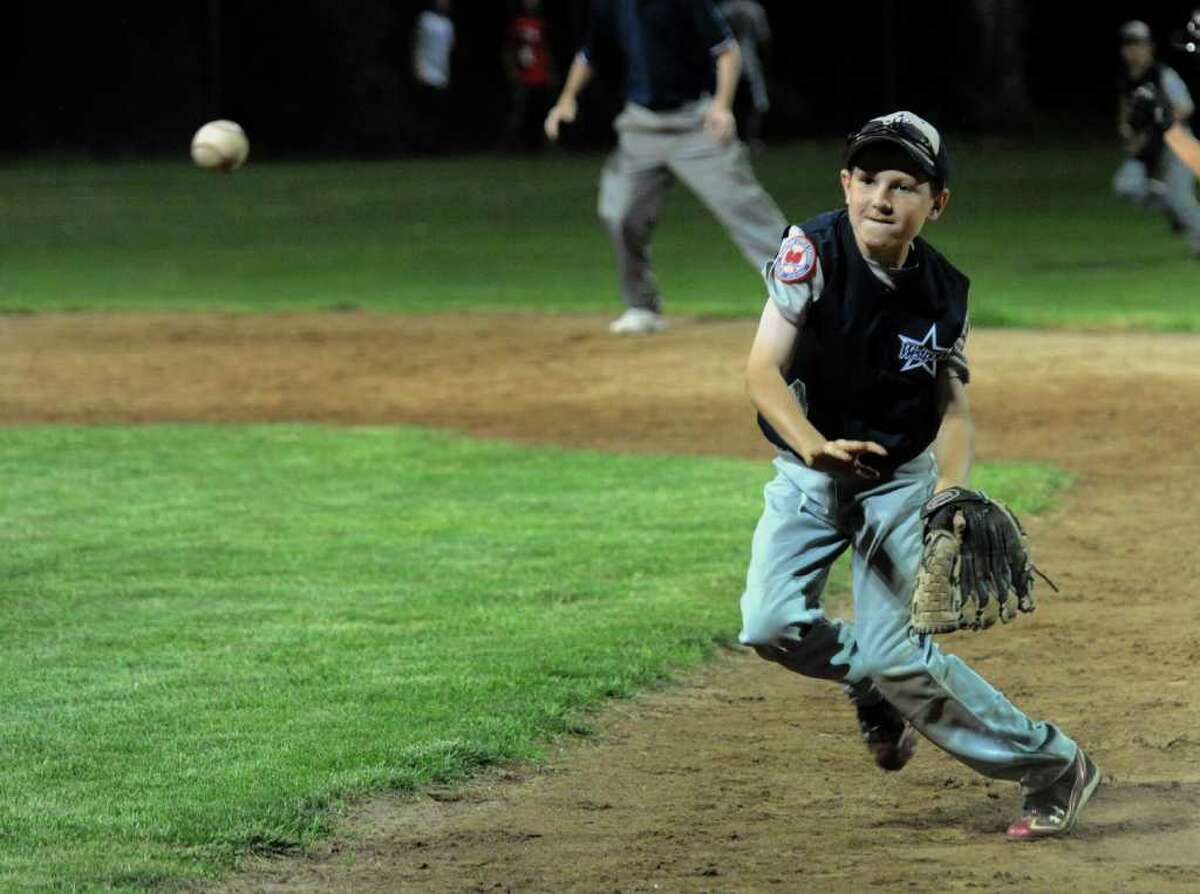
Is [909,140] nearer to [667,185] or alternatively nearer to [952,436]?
[952,436]

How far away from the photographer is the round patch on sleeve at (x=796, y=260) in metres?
4.75

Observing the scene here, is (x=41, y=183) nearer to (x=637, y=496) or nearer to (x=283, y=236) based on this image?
(x=283, y=236)

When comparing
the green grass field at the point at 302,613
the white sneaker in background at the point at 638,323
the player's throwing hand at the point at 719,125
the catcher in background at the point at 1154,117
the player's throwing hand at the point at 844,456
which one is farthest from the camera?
the white sneaker in background at the point at 638,323

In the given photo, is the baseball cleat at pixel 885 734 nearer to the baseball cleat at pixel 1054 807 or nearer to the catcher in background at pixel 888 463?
the catcher in background at pixel 888 463

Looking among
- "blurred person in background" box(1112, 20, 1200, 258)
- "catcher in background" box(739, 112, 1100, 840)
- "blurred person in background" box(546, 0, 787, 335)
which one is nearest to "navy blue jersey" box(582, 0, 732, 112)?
"blurred person in background" box(546, 0, 787, 335)

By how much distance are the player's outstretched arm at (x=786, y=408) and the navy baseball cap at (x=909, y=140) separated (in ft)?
1.30

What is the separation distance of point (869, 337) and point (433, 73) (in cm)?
2668

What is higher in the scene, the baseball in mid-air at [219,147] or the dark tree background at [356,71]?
the baseball in mid-air at [219,147]

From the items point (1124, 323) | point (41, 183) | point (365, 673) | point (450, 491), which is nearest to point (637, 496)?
point (450, 491)

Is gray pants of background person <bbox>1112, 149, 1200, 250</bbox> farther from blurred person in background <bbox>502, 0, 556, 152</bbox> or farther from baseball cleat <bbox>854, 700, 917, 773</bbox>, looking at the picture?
blurred person in background <bbox>502, 0, 556, 152</bbox>

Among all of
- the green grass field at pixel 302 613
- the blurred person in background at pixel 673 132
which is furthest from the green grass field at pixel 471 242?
the green grass field at pixel 302 613

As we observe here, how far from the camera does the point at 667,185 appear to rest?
1381 centimetres

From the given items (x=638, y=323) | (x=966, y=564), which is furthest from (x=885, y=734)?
(x=638, y=323)

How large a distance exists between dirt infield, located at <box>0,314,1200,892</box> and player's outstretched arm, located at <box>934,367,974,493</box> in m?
0.80
